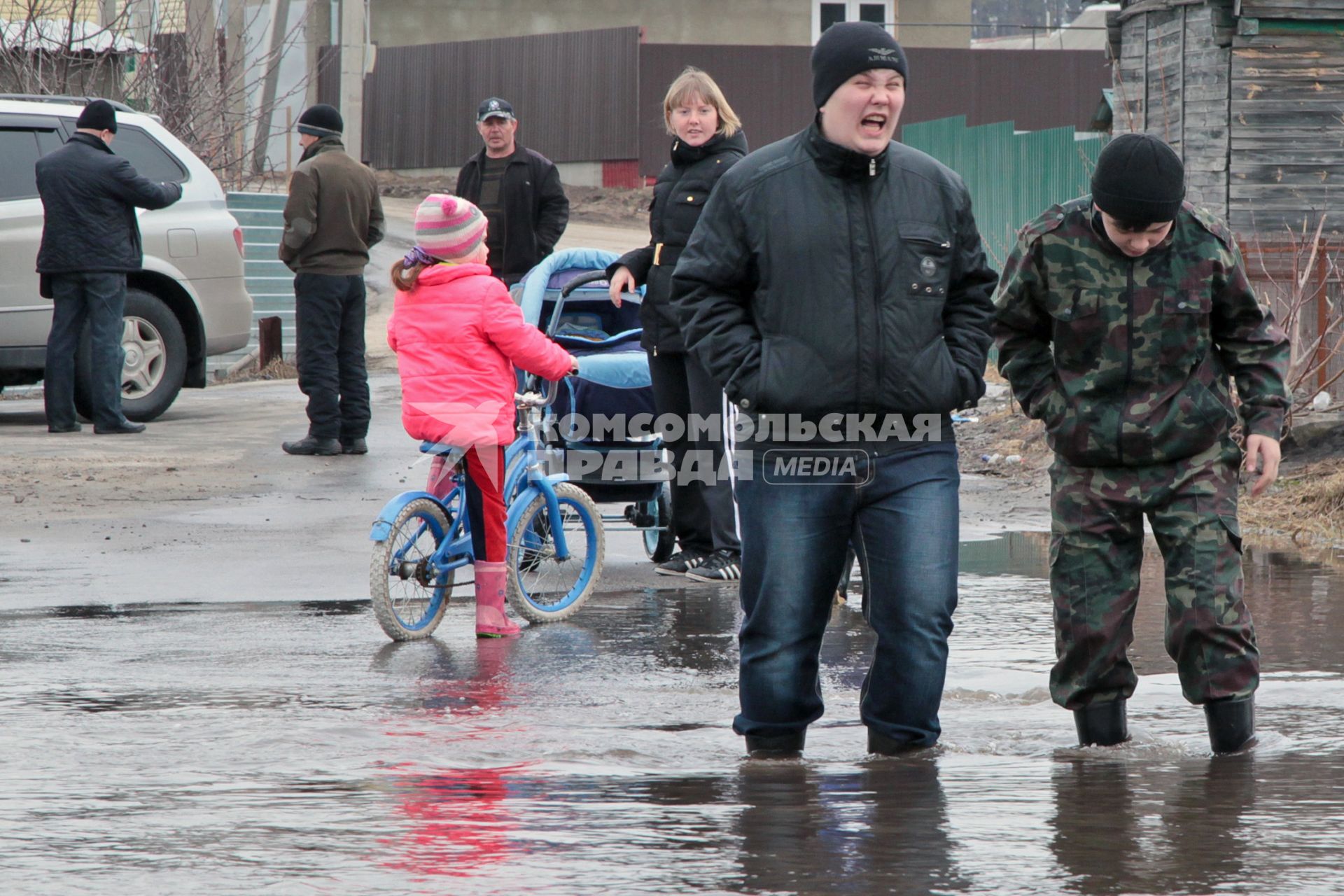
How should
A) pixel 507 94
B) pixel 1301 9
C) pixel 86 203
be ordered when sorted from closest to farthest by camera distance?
pixel 86 203
pixel 1301 9
pixel 507 94

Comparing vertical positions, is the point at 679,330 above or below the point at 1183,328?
above

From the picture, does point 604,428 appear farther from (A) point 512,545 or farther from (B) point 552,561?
(A) point 512,545

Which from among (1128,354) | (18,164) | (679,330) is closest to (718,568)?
(679,330)

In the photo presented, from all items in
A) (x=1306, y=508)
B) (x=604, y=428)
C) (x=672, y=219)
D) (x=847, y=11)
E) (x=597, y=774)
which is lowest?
(x=597, y=774)

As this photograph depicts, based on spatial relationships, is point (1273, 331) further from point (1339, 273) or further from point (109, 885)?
point (1339, 273)

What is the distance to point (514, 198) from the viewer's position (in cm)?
1109

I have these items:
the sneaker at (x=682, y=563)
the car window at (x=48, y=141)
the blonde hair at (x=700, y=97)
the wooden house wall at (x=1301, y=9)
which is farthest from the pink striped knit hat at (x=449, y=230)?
the wooden house wall at (x=1301, y=9)

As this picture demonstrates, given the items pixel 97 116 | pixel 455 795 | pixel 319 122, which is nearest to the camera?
pixel 455 795

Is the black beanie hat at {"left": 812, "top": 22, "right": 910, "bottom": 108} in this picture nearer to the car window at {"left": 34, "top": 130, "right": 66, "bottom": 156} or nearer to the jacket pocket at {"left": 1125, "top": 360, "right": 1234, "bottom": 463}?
the jacket pocket at {"left": 1125, "top": 360, "right": 1234, "bottom": 463}

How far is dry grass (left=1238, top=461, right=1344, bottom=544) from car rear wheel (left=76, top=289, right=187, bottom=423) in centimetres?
745

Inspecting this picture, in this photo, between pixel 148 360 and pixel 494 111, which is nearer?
pixel 494 111

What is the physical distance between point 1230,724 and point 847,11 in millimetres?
42997

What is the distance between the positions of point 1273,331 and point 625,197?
32.9m

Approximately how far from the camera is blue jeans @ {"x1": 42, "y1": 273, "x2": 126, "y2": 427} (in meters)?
12.2
